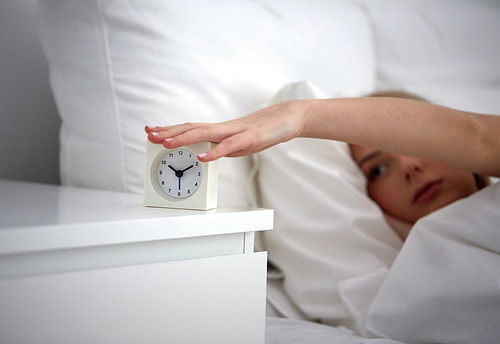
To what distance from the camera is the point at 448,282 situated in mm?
677

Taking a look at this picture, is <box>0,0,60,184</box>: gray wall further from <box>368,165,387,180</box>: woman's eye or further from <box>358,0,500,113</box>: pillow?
<box>358,0,500,113</box>: pillow

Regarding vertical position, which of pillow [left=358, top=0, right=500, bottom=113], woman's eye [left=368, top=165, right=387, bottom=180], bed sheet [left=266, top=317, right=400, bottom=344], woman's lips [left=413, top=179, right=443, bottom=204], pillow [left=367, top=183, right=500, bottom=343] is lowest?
bed sheet [left=266, top=317, right=400, bottom=344]

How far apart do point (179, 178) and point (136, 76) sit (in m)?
0.40

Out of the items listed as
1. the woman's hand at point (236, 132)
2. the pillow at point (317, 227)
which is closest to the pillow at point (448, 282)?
the pillow at point (317, 227)

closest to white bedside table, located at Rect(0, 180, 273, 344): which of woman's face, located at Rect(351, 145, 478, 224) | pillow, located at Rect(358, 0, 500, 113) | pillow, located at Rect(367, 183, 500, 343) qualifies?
pillow, located at Rect(367, 183, 500, 343)

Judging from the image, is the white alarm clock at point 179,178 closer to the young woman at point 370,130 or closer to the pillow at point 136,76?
the young woman at point 370,130

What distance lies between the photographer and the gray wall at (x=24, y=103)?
1.13 m

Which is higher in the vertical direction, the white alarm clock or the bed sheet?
the white alarm clock

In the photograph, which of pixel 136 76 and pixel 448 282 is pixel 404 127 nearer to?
pixel 448 282

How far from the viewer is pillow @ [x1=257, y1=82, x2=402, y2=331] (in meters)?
0.89

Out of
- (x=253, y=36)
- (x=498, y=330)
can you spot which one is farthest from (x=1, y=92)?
(x=498, y=330)

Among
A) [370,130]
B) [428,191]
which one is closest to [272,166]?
[370,130]

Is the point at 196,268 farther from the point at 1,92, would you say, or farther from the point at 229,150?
the point at 1,92

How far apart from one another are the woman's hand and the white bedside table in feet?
0.32
